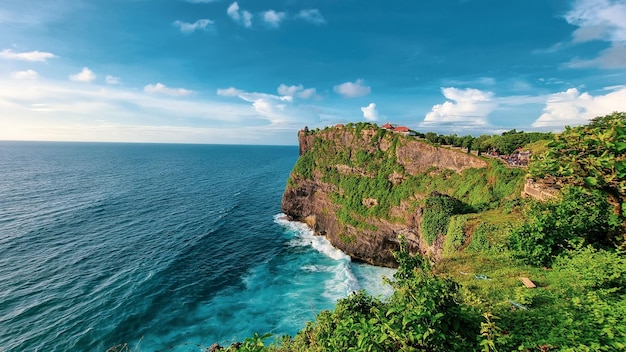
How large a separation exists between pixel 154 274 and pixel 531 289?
43422mm

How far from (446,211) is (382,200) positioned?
17.6 meters

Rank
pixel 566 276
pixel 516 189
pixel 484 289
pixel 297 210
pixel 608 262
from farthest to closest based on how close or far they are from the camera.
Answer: pixel 297 210 → pixel 516 189 → pixel 484 289 → pixel 566 276 → pixel 608 262

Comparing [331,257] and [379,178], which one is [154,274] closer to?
[331,257]

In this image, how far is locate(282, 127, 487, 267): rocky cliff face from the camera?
49.3 meters

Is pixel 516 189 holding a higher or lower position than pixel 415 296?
lower

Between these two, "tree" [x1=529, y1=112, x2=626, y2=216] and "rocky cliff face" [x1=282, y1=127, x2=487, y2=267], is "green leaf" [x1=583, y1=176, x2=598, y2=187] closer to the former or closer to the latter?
"tree" [x1=529, y1=112, x2=626, y2=216]

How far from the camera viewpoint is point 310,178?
237 feet

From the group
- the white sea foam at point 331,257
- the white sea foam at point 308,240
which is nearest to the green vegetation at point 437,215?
the white sea foam at point 331,257

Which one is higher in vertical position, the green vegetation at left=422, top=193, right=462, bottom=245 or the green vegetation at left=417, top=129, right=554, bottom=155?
the green vegetation at left=417, top=129, right=554, bottom=155

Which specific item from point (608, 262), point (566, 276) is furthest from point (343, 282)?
point (608, 262)

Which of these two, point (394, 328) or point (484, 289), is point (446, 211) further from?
point (394, 328)

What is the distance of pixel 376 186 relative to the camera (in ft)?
193

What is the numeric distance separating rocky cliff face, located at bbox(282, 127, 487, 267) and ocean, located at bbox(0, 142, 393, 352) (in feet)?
12.9

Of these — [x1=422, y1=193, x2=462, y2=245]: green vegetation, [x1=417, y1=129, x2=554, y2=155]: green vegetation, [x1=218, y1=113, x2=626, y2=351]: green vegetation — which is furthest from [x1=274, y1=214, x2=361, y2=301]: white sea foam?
[x1=417, y1=129, x2=554, y2=155]: green vegetation
